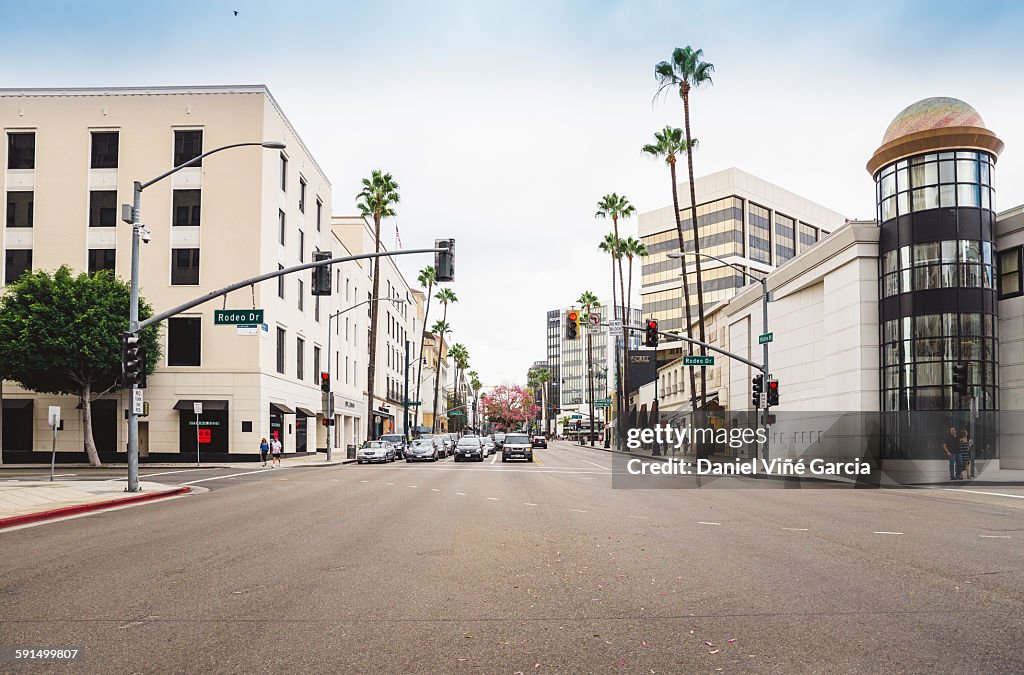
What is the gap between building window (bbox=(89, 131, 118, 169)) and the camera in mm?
44750

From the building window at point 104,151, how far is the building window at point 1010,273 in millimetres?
44128

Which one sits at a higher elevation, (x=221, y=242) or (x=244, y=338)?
(x=221, y=242)

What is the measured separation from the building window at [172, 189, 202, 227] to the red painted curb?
2484 cm

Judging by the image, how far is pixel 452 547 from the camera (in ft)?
38.5

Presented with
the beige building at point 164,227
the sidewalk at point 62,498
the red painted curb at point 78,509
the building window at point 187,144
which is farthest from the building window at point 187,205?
the red painted curb at point 78,509

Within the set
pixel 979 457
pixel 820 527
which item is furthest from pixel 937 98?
pixel 820 527

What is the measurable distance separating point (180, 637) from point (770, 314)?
44794mm

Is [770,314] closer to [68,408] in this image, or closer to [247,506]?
[247,506]

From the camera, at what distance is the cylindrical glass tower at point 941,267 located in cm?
3334

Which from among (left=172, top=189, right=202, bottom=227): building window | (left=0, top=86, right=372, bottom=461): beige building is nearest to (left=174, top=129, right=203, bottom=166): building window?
(left=0, top=86, right=372, bottom=461): beige building

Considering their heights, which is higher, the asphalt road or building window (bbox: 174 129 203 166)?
building window (bbox: 174 129 203 166)

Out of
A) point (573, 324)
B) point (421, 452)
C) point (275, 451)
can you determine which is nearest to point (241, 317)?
point (573, 324)

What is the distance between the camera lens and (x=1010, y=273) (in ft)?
111

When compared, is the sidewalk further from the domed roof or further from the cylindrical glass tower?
the domed roof
